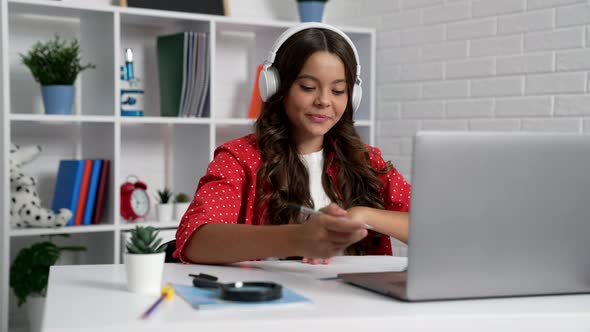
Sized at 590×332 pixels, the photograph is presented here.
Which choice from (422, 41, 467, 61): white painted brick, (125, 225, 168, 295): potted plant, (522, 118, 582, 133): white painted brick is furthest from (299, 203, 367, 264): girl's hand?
(422, 41, 467, 61): white painted brick

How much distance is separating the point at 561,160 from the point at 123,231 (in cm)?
225

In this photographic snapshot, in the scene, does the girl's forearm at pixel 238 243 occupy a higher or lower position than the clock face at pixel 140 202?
higher

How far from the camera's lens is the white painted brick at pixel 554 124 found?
2.84m

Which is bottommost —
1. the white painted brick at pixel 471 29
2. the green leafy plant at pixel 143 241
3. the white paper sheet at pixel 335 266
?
Result: the white paper sheet at pixel 335 266

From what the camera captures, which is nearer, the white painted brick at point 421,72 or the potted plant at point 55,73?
the potted plant at point 55,73

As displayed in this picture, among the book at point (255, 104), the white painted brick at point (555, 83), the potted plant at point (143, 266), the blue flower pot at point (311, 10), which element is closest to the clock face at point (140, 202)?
the book at point (255, 104)

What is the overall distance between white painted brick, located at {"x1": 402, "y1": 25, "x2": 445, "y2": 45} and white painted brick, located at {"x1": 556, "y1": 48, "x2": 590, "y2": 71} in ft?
2.00

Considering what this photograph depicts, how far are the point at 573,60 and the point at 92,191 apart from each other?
1917 millimetres

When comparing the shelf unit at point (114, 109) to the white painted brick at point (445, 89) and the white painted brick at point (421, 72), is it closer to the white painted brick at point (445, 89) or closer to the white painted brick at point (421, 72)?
the white painted brick at point (421, 72)

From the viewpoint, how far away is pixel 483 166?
1.18 m

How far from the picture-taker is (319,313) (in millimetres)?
1128

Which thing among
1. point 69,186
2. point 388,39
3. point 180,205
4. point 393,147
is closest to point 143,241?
point 69,186

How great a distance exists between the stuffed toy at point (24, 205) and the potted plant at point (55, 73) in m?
0.23

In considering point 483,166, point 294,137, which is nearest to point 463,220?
point 483,166
